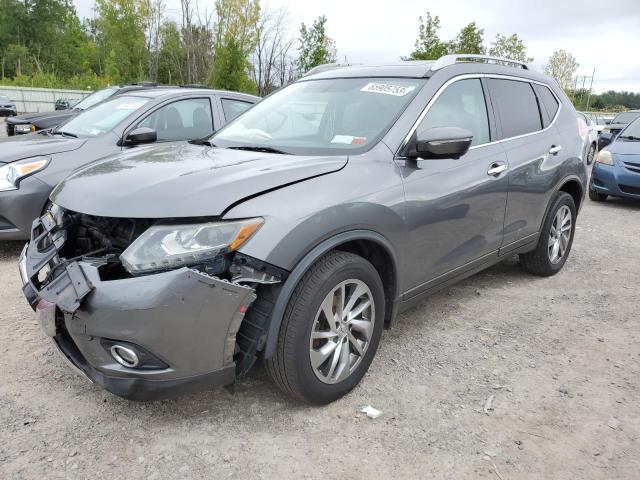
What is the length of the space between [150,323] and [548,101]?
389cm

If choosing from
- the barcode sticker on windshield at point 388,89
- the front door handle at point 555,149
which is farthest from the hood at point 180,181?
the front door handle at point 555,149

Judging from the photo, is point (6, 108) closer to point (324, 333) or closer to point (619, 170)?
point (619, 170)

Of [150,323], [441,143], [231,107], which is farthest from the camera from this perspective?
[231,107]

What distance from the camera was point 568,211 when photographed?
4773mm

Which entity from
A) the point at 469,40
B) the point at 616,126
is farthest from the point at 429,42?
the point at 616,126

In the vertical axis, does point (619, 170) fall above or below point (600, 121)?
below

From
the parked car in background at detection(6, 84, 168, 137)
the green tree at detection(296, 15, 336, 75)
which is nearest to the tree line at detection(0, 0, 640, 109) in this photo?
the green tree at detection(296, 15, 336, 75)

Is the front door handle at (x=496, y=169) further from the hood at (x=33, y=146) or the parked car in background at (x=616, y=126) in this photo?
the parked car in background at (x=616, y=126)

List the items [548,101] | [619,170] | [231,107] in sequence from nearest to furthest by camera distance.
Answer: [548,101]
[231,107]
[619,170]

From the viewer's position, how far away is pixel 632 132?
365 inches

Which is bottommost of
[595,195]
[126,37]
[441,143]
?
[595,195]

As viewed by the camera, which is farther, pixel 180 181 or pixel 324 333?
pixel 324 333

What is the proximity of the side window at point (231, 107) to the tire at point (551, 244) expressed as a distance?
11.4 ft

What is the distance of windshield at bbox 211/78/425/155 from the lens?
3012 mm
